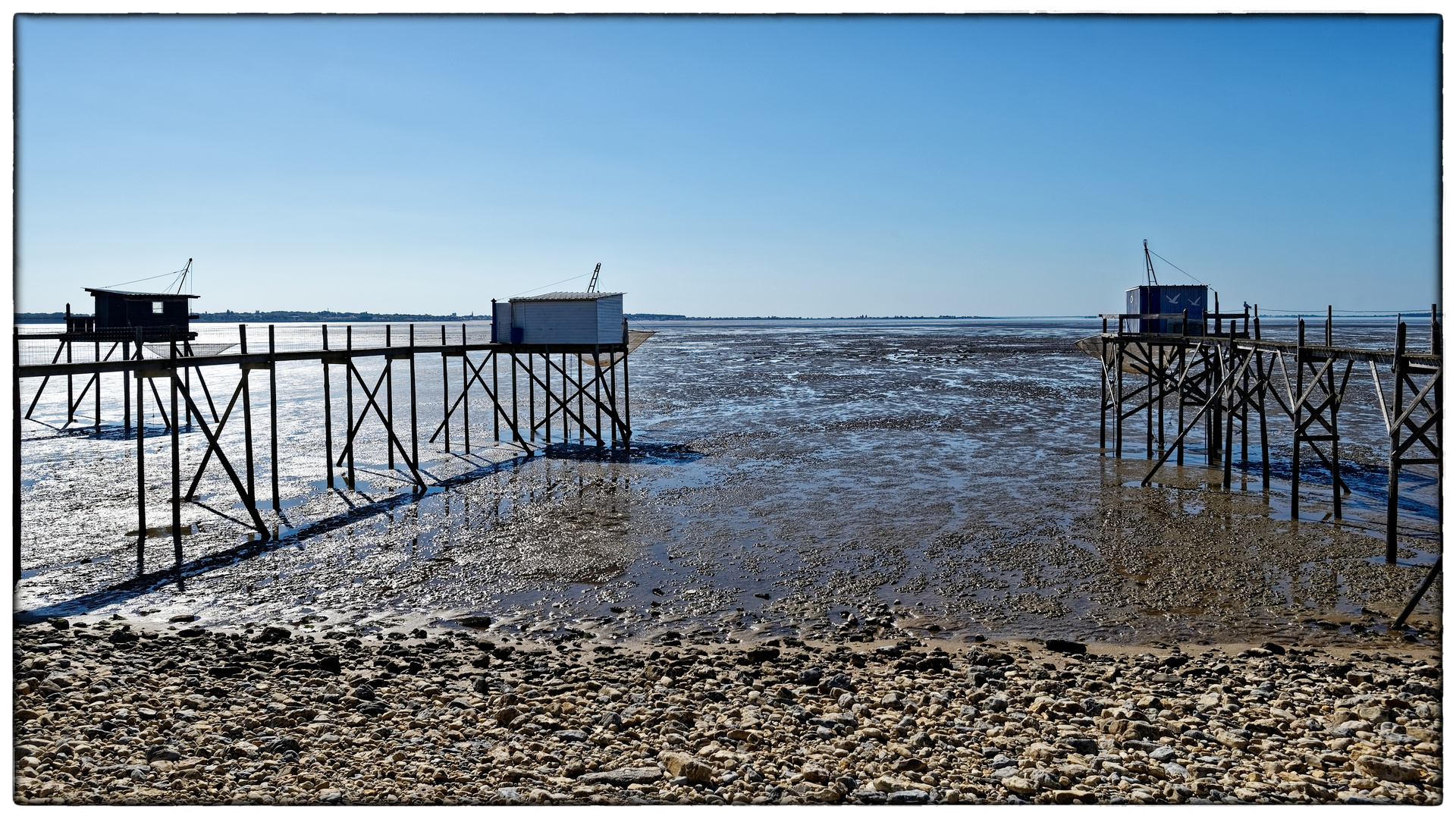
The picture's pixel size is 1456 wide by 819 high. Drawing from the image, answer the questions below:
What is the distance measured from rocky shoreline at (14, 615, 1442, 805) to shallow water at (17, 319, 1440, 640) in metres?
1.69

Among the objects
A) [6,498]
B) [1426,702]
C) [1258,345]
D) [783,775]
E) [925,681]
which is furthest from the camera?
[1258,345]

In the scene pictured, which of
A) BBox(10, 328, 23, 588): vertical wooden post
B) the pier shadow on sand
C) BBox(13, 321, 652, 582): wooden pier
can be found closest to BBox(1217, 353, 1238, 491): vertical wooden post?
the pier shadow on sand

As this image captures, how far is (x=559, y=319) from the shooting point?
28375 millimetres

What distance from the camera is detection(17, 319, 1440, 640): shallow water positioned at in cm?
1223

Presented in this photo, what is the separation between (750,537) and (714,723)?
8748mm

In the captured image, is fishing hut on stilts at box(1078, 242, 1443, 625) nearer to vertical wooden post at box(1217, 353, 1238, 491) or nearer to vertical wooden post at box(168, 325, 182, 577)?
vertical wooden post at box(1217, 353, 1238, 491)

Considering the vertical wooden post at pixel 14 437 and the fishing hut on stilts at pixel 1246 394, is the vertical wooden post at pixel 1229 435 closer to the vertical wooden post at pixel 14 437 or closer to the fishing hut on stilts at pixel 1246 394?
the fishing hut on stilts at pixel 1246 394

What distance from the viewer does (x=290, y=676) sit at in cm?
898

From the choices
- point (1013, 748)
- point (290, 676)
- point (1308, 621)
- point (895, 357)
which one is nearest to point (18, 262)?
point (290, 676)

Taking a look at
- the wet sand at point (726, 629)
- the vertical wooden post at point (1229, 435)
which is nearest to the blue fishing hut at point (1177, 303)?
the wet sand at point (726, 629)

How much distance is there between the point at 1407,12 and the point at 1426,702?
5841 mm

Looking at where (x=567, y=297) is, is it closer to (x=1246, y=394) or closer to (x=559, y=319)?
(x=559, y=319)

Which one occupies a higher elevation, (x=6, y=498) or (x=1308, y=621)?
(x=6, y=498)
